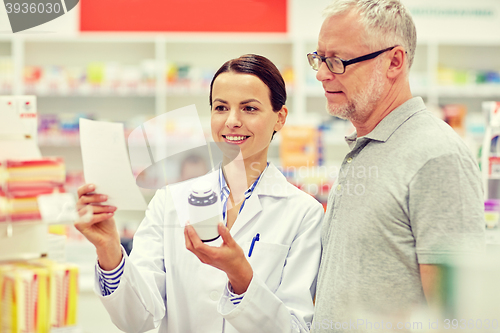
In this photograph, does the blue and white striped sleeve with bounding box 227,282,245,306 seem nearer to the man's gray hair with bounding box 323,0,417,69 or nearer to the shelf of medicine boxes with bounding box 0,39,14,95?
the man's gray hair with bounding box 323,0,417,69

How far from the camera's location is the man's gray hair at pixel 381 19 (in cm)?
118

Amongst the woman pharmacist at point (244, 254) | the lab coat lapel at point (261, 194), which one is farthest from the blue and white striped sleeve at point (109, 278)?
the lab coat lapel at point (261, 194)

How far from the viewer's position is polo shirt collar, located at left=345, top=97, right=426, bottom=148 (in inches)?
46.3

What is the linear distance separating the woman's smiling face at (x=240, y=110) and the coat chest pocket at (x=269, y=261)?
32 cm

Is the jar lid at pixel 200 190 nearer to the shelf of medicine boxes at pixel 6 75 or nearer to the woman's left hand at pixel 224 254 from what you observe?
the woman's left hand at pixel 224 254

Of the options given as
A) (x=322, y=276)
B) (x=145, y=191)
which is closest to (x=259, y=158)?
(x=322, y=276)

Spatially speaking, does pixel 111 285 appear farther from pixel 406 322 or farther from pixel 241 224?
pixel 406 322

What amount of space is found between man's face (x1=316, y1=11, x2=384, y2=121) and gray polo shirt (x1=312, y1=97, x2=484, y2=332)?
3.2 inches

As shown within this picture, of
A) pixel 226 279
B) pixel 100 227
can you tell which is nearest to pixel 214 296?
pixel 226 279

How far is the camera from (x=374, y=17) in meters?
1.19

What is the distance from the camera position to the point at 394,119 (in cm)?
119

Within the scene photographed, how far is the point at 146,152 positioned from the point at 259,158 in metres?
0.56

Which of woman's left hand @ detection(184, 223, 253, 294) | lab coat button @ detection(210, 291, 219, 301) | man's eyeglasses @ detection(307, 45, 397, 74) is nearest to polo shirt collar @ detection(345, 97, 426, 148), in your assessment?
man's eyeglasses @ detection(307, 45, 397, 74)

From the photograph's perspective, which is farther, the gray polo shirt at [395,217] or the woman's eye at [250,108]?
the woman's eye at [250,108]
